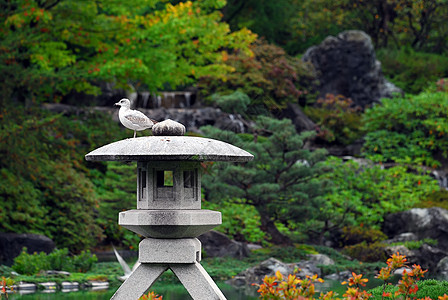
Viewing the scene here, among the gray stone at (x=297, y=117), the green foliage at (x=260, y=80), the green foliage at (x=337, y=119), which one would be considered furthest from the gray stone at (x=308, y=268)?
the gray stone at (x=297, y=117)

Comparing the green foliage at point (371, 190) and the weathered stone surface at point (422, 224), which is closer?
the weathered stone surface at point (422, 224)

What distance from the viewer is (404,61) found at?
26875mm

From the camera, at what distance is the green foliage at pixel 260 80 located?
2062cm

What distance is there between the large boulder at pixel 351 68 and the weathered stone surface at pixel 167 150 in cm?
1907

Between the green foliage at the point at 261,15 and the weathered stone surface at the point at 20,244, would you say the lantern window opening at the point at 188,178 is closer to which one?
the weathered stone surface at the point at 20,244

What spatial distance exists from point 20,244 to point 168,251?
25.3ft

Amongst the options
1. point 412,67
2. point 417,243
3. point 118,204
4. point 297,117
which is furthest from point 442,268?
point 412,67

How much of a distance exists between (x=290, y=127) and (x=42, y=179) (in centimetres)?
546

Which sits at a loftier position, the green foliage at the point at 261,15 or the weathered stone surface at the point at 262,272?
the green foliage at the point at 261,15

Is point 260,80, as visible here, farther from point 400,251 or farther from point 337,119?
point 400,251

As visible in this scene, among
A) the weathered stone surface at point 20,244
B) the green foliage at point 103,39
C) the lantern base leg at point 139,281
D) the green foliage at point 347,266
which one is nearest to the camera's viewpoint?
the lantern base leg at point 139,281

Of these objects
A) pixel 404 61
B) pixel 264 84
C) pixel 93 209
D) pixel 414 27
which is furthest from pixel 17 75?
pixel 414 27

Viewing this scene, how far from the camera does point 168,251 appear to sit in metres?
6.19

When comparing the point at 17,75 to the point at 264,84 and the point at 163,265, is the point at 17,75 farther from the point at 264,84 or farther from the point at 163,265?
the point at 163,265
